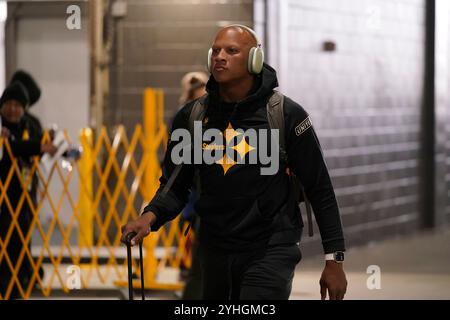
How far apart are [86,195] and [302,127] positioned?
17.1 ft

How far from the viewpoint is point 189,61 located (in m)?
10.5

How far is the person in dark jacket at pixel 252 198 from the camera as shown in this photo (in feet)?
15.6

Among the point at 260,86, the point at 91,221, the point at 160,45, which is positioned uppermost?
the point at 160,45

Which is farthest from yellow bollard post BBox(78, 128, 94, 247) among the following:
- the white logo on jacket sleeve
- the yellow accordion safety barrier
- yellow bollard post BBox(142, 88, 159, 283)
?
the white logo on jacket sleeve

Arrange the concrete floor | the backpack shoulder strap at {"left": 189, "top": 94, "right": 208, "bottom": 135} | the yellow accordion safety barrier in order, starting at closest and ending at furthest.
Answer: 1. the backpack shoulder strap at {"left": 189, "top": 94, "right": 208, "bottom": 135}
2. the yellow accordion safety barrier
3. the concrete floor

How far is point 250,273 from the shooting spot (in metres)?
→ 4.73

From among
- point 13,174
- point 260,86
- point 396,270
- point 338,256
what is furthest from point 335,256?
point 396,270

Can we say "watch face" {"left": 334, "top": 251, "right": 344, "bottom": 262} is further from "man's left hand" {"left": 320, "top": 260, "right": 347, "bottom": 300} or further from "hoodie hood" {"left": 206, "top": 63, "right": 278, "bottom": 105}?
"hoodie hood" {"left": 206, "top": 63, "right": 278, "bottom": 105}

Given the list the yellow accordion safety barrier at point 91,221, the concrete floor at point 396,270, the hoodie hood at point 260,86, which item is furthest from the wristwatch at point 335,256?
the concrete floor at point 396,270

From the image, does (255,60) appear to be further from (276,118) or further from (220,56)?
(276,118)

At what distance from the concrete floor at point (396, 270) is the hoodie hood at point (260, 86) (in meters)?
3.99

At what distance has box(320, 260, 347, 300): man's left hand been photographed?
15.5ft
